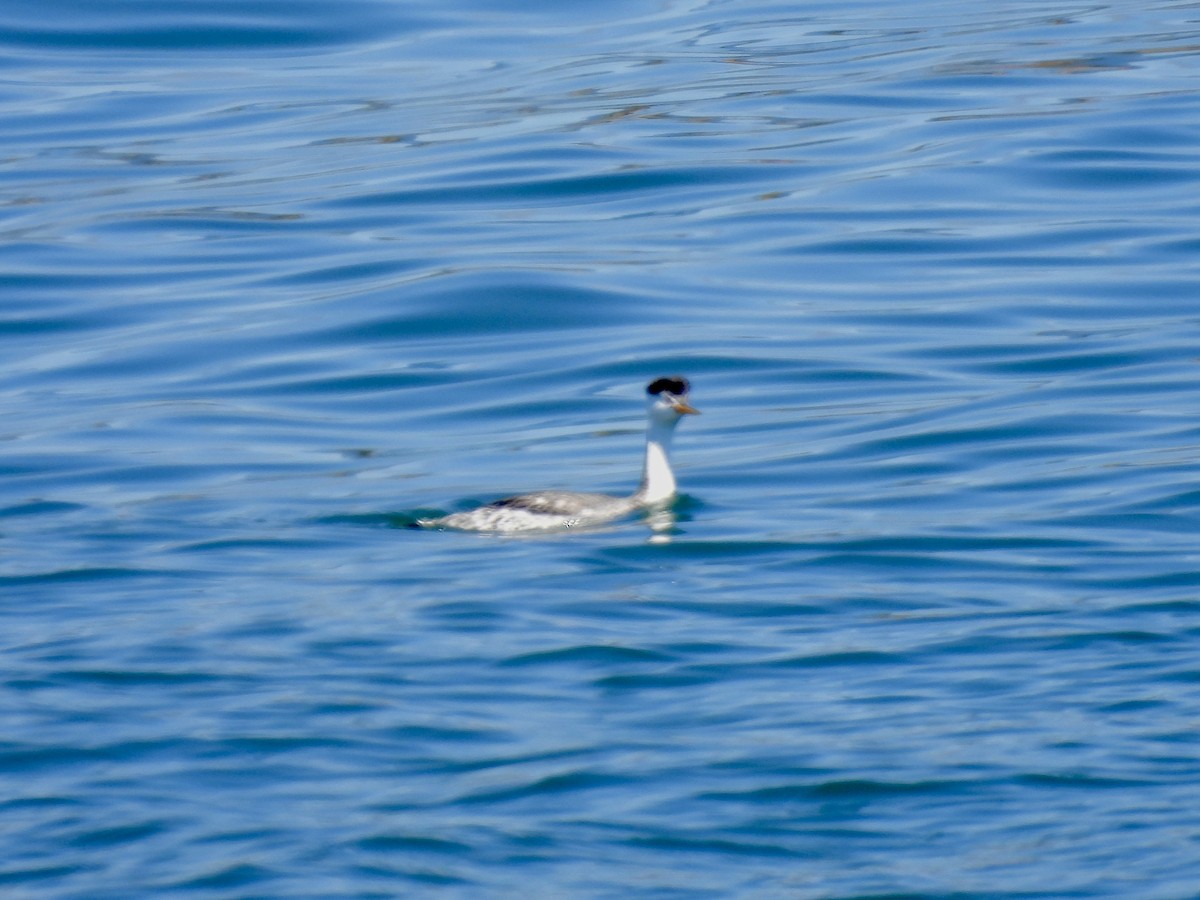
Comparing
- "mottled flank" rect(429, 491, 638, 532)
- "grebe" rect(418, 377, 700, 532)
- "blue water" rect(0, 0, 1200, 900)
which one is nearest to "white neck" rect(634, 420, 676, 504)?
"grebe" rect(418, 377, 700, 532)

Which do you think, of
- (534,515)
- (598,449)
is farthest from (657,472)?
(598,449)

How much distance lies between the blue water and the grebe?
232 millimetres

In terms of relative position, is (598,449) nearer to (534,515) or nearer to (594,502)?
(594,502)

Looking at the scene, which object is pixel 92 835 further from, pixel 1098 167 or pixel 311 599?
pixel 1098 167

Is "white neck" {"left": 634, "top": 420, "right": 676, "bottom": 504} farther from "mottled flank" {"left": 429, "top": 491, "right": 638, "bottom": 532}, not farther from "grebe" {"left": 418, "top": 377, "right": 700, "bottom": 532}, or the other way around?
"mottled flank" {"left": 429, "top": 491, "right": 638, "bottom": 532}

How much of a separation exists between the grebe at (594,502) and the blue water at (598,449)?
23 cm

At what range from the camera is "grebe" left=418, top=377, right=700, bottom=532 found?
1331 cm

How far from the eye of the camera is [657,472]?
47.3 feet

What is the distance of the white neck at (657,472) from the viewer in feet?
47.2

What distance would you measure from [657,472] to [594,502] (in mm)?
714

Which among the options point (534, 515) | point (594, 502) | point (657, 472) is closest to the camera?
point (534, 515)

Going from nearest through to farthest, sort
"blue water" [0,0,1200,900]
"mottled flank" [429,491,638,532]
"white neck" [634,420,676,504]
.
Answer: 1. "blue water" [0,0,1200,900]
2. "mottled flank" [429,491,638,532]
3. "white neck" [634,420,676,504]

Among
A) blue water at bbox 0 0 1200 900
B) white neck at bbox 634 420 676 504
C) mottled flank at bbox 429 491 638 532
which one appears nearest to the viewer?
blue water at bbox 0 0 1200 900

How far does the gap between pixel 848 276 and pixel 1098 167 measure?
497 centimetres
